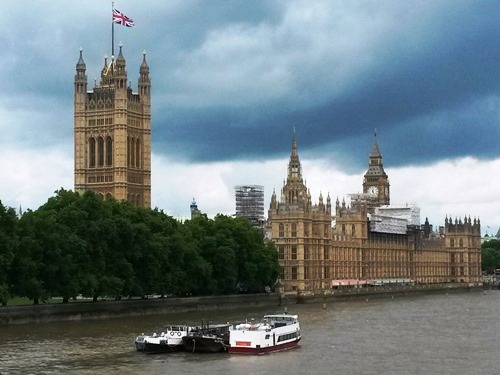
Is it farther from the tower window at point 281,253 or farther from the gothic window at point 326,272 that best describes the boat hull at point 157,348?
the gothic window at point 326,272

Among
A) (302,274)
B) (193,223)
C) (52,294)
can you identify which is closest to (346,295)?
(302,274)

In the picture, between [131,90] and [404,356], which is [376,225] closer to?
[131,90]

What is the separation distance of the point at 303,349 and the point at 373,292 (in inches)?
3216

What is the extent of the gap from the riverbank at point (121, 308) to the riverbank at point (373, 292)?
1246 centimetres

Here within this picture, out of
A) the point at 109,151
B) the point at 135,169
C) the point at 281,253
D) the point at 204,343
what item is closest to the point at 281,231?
the point at 281,253

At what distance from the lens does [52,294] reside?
8431 centimetres

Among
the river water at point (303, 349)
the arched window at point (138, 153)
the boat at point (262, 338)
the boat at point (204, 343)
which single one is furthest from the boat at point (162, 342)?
the arched window at point (138, 153)

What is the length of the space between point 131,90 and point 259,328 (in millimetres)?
104624

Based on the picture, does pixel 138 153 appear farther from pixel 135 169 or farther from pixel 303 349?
pixel 303 349

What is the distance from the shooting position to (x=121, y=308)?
90.1 metres

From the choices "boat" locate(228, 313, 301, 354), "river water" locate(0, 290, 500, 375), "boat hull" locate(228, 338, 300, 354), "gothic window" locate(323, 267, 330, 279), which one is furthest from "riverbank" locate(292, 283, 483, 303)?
"boat hull" locate(228, 338, 300, 354)

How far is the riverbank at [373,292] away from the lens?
12780 centimetres

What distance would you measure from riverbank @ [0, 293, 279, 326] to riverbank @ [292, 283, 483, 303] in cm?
1246

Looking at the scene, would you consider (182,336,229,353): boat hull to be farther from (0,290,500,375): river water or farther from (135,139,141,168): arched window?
(135,139,141,168): arched window
